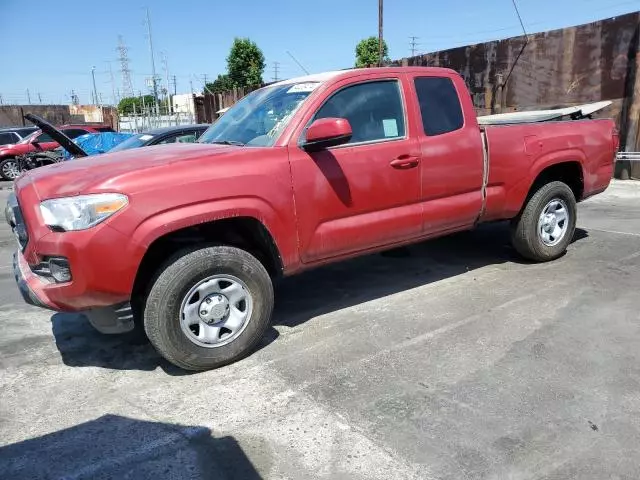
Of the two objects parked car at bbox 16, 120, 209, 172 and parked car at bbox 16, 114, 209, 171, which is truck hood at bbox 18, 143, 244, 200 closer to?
parked car at bbox 16, 114, 209, 171

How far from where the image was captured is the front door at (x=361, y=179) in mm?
3717

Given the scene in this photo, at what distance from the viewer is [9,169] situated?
54.7 ft

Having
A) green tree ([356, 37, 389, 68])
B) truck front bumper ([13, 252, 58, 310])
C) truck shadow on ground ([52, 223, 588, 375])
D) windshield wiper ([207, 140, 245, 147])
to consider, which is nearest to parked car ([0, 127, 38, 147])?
truck shadow on ground ([52, 223, 588, 375])

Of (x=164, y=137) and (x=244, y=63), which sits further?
(x=244, y=63)

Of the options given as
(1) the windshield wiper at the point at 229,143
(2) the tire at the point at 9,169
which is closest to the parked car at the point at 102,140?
(2) the tire at the point at 9,169

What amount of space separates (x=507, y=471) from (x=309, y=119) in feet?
8.39

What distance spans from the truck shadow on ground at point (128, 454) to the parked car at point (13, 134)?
56.2 ft

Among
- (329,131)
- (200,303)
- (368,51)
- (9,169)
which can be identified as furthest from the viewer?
(368,51)

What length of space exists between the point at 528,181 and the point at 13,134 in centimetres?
1737

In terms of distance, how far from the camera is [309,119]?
380 centimetres

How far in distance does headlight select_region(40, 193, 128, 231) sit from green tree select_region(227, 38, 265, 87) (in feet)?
169

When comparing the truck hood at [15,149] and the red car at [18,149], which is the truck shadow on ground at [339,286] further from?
the truck hood at [15,149]

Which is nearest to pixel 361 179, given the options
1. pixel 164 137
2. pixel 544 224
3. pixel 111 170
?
pixel 111 170

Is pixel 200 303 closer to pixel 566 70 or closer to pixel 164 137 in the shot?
pixel 164 137
